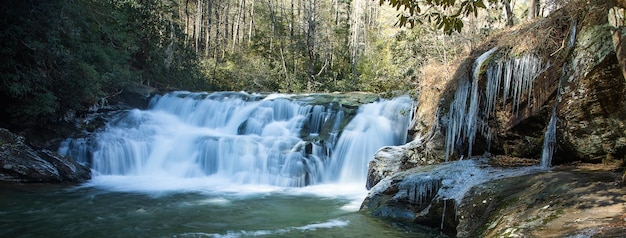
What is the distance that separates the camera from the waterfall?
1177 centimetres

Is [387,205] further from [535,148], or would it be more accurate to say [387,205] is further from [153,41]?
[153,41]

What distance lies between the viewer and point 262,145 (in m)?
12.7

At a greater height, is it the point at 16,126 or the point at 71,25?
the point at 71,25

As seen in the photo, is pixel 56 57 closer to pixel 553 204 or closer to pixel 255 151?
pixel 255 151

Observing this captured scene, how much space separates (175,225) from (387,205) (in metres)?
3.40

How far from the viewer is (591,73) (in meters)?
5.36

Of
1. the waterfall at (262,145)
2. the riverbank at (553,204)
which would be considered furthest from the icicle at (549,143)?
the waterfall at (262,145)

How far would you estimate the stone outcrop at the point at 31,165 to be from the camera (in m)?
9.56

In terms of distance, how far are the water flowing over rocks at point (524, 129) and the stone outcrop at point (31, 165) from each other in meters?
7.71

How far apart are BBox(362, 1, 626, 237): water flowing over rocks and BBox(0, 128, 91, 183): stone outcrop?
7.71 m

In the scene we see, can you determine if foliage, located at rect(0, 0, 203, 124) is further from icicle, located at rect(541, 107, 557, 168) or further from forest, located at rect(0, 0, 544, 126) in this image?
icicle, located at rect(541, 107, 557, 168)

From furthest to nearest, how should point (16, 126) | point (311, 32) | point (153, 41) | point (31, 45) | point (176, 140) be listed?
point (311, 32) < point (153, 41) < point (176, 140) < point (16, 126) < point (31, 45)

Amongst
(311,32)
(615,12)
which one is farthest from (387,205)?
(311,32)

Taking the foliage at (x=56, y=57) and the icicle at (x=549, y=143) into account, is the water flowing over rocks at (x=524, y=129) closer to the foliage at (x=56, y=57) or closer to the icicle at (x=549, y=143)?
the icicle at (x=549, y=143)
